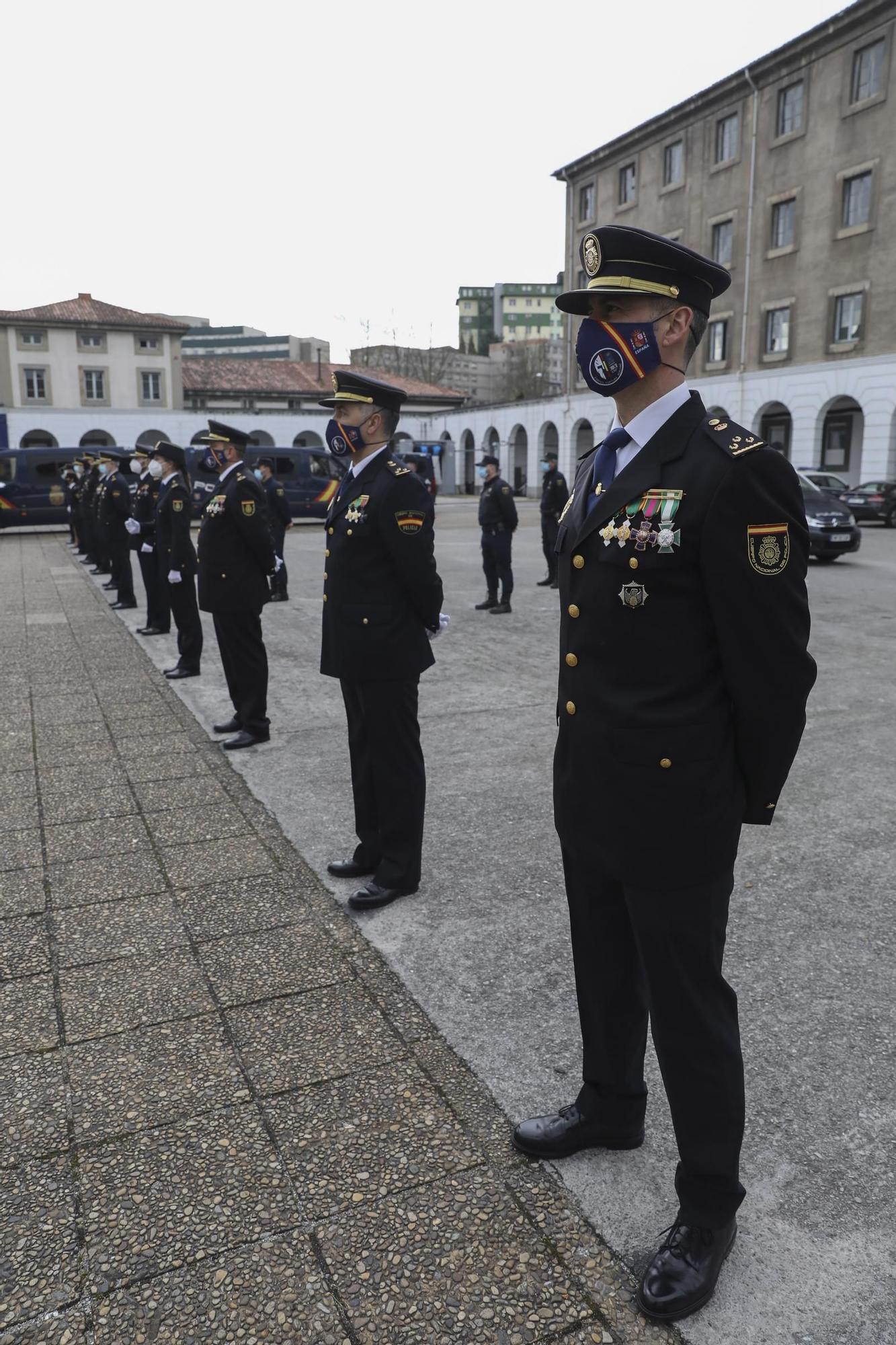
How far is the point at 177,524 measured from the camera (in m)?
8.42

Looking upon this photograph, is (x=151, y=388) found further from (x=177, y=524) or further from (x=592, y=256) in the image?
(x=592, y=256)

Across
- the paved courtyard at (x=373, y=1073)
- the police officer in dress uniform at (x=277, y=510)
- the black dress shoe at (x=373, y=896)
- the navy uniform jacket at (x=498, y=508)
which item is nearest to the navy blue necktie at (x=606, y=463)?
the paved courtyard at (x=373, y=1073)

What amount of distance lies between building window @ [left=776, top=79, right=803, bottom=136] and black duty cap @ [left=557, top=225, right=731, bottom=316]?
35.7m

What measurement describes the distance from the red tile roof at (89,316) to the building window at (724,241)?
32.0 meters

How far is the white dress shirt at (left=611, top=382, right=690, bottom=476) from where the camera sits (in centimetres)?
204

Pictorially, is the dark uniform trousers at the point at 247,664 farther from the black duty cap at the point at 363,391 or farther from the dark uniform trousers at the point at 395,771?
the black duty cap at the point at 363,391

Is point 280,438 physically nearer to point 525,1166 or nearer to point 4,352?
point 4,352

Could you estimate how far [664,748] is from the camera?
2.00m

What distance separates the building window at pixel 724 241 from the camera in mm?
34594

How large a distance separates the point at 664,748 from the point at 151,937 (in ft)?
7.76

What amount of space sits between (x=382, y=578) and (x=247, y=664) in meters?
2.48

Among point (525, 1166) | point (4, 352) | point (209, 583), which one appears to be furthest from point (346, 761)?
point (4, 352)

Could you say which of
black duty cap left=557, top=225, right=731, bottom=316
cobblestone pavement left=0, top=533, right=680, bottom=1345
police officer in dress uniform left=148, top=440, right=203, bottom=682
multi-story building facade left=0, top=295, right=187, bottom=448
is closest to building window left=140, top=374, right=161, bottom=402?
multi-story building facade left=0, top=295, right=187, bottom=448

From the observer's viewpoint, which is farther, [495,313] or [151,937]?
[495,313]
